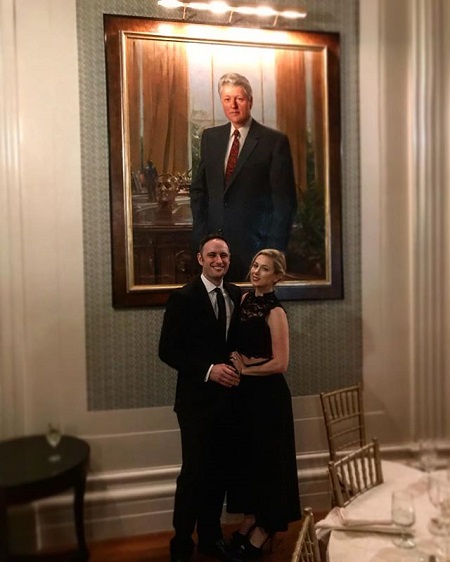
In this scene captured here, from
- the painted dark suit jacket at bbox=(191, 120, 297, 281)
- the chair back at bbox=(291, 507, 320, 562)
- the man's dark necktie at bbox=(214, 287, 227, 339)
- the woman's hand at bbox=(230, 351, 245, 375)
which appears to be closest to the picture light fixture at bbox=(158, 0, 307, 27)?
the painted dark suit jacket at bbox=(191, 120, 297, 281)

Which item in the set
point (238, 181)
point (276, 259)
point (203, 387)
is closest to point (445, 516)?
point (203, 387)

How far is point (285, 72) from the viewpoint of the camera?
1961 millimetres

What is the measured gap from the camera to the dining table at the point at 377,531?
1.39 metres

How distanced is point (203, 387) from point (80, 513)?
572mm

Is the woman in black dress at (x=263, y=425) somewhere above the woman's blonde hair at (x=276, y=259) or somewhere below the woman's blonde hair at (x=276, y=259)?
below

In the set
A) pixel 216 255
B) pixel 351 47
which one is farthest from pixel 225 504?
pixel 351 47

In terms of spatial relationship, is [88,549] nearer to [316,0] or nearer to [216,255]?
[216,255]

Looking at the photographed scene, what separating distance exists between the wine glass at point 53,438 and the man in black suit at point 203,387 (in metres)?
0.41

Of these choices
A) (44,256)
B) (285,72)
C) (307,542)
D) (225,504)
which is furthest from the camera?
(285,72)

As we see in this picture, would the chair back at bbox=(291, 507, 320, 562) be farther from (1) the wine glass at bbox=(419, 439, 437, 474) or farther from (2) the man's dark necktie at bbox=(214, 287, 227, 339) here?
(1) the wine glass at bbox=(419, 439, 437, 474)

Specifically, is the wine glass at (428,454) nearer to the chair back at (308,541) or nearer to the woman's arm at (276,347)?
the woman's arm at (276,347)

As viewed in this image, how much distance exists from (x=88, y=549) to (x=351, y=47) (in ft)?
7.02

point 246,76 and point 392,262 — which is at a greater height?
point 246,76

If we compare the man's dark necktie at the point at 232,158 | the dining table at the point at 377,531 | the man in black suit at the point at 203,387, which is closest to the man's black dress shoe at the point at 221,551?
the man in black suit at the point at 203,387
